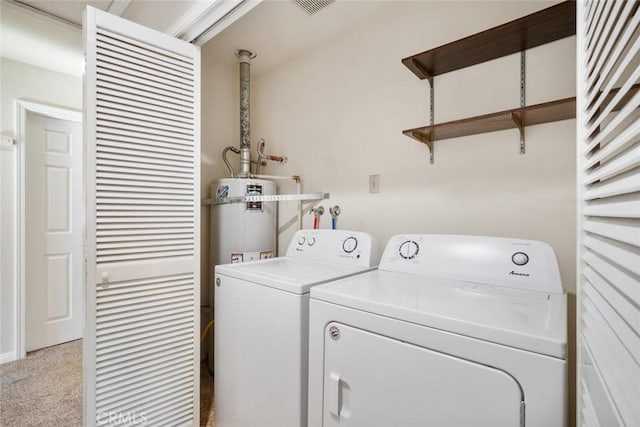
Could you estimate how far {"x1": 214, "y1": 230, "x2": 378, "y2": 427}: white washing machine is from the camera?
1.24 meters

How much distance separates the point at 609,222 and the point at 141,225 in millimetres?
1682

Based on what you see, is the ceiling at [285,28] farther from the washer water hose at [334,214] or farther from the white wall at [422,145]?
the washer water hose at [334,214]

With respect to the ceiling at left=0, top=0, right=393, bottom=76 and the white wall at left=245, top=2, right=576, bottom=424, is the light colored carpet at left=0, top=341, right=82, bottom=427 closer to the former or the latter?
the white wall at left=245, top=2, right=576, bottom=424

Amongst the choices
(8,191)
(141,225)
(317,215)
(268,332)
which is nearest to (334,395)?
(268,332)

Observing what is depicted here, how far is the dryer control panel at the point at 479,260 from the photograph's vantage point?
1.18m

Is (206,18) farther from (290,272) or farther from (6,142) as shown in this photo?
(6,142)

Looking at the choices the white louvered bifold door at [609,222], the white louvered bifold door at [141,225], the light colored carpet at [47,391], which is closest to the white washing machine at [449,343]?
the white louvered bifold door at [609,222]

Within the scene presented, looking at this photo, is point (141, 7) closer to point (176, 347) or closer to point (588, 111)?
point (176, 347)

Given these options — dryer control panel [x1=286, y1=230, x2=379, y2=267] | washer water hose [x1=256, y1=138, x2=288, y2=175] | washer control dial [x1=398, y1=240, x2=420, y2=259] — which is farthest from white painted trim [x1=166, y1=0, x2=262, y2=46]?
washer control dial [x1=398, y1=240, x2=420, y2=259]

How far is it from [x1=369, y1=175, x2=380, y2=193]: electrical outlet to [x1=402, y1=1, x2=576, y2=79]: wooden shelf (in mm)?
620

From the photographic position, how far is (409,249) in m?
1.54

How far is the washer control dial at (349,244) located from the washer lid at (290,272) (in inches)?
3.8

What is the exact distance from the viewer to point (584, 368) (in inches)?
25.6

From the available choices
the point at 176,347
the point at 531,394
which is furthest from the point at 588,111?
the point at 176,347
